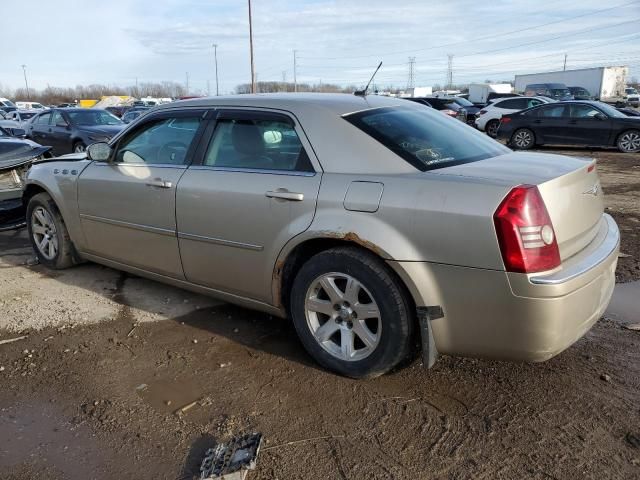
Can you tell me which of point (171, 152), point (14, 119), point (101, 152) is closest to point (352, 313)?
point (171, 152)

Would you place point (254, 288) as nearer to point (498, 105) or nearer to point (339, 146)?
point (339, 146)

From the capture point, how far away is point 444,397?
298cm

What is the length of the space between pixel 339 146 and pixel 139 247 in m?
1.89

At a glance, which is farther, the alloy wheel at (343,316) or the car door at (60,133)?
the car door at (60,133)

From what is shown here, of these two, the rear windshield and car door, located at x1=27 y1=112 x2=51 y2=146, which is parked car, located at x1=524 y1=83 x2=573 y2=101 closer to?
car door, located at x1=27 y1=112 x2=51 y2=146

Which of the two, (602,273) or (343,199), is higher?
(343,199)

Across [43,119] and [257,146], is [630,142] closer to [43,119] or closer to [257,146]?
[257,146]

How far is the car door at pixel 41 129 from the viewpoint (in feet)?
46.3

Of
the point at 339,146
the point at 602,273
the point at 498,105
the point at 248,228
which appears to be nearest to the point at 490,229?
the point at 602,273

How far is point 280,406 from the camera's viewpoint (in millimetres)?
2939

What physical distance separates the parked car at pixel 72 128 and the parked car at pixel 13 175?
681 centimetres

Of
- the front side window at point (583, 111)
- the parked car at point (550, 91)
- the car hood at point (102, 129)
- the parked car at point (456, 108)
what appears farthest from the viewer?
the parked car at point (550, 91)

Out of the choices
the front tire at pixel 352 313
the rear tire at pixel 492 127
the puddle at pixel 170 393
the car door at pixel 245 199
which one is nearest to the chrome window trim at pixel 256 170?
the car door at pixel 245 199

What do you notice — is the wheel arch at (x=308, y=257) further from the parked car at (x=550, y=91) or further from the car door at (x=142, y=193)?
the parked car at (x=550, y=91)
